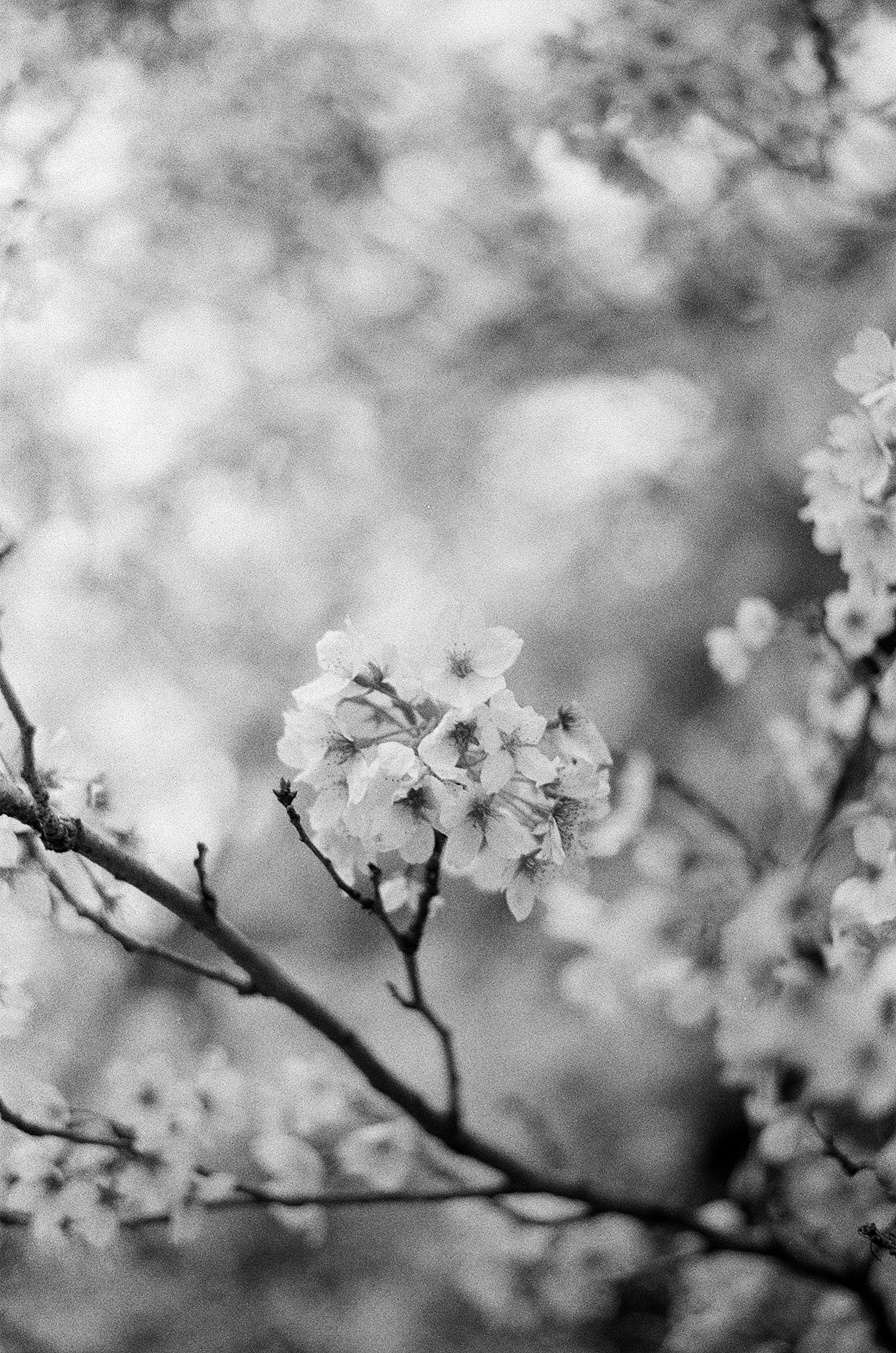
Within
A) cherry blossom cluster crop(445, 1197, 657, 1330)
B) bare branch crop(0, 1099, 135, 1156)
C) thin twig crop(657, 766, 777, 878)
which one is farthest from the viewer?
cherry blossom cluster crop(445, 1197, 657, 1330)

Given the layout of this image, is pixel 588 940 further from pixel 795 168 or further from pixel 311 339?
pixel 311 339


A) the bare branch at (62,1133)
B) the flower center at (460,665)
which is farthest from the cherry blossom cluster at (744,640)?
the bare branch at (62,1133)

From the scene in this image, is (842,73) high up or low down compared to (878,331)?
up

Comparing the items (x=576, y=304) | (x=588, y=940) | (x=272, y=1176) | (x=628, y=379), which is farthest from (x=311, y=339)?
(x=272, y=1176)

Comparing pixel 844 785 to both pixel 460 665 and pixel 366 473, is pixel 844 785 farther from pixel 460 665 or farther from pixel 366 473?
pixel 366 473

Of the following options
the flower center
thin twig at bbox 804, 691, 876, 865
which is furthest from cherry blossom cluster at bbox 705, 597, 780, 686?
the flower center

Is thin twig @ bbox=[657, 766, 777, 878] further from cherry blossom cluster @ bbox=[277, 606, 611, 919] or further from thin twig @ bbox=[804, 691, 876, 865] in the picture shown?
cherry blossom cluster @ bbox=[277, 606, 611, 919]
